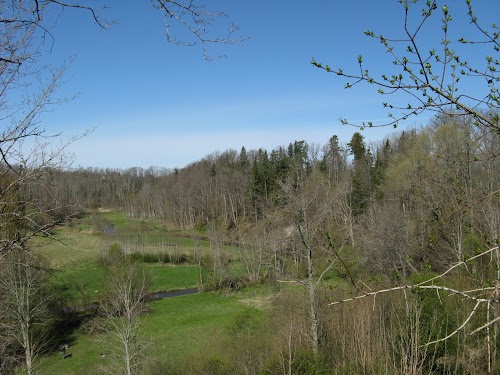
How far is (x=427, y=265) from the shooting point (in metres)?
2.77

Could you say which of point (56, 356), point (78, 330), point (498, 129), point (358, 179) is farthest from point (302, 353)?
point (358, 179)

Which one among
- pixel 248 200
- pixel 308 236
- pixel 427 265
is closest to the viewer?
pixel 427 265

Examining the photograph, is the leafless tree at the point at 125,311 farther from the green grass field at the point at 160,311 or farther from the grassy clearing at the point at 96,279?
the grassy clearing at the point at 96,279

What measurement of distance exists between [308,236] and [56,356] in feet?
54.2

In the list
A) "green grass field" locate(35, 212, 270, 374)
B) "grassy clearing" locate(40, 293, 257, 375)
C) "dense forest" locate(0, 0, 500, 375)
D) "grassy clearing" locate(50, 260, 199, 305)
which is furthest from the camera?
"grassy clearing" locate(50, 260, 199, 305)

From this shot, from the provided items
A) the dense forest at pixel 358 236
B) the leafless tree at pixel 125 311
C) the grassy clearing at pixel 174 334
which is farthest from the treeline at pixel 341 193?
the grassy clearing at pixel 174 334

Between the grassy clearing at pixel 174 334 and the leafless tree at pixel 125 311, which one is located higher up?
the leafless tree at pixel 125 311

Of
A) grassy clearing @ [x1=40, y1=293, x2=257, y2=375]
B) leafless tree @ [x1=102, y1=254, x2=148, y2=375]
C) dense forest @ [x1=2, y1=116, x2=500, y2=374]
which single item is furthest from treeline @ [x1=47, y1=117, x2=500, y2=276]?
grassy clearing @ [x1=40, y1=293, x2=257, y2=375]

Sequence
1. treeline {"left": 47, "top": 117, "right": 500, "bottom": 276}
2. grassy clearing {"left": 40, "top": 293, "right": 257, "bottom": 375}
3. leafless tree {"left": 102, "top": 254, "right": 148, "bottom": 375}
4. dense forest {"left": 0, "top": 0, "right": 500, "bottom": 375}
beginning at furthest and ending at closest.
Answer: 1. grassy clearing {"left": 40, "top": 293, "right": 257, "bottom": 375}
2. leafless tree {"left": 102, "top": 254, "right": 148, "bottom": 375}
3. treeline {"left": 47, "top": 117, "right": 500, "bottom": 276}
4. dense forest {"left": 0, "top": 0, "right": 500, "bottom": 375}

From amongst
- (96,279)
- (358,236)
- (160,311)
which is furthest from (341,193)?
(96,279)

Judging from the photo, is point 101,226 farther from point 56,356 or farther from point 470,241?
point 470,241

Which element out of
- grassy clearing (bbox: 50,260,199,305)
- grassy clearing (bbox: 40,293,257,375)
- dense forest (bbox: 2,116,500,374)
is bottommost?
grassy clearing (bbox: 40,293,257,375)

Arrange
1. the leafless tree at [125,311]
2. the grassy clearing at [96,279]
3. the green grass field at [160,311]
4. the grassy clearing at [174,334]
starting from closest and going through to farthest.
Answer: the leafless tree at [125,311]
the grassy clearing at [174,334]
the green grass field at [160,311]
the grassy clearing at [96,279]

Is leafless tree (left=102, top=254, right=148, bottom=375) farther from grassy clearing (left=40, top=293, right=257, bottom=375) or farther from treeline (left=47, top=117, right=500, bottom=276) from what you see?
treeline (left=47, top=117, right=500, bottom=276)
